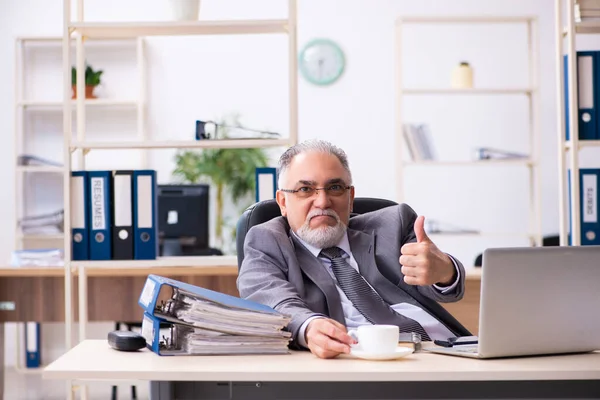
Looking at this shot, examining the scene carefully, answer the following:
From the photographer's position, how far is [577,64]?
318 centimetres

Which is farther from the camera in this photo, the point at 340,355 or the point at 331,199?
the point at 331,199

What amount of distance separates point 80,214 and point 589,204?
1952mm

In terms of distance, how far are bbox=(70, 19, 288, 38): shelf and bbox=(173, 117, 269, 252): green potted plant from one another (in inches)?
98.2

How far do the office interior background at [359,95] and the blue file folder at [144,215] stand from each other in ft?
9.60

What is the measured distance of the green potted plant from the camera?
563 cm

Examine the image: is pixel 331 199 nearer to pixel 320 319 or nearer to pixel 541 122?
pixel 320 319

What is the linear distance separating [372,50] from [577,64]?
3006 mm

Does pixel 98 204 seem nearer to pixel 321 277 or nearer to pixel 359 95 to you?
pixel 321 277

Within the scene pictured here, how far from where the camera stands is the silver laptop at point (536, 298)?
138cm

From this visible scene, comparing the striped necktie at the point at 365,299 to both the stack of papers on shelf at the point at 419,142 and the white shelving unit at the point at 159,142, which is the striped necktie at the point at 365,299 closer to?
the white shelving unit at the point at 159,142

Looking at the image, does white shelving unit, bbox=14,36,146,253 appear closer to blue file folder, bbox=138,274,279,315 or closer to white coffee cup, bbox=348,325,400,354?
blue file folder, bbox=138,274,279,315

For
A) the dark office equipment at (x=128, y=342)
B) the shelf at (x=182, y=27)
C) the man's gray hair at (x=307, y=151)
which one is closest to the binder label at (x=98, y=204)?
the shelf at (x=182, y=27)

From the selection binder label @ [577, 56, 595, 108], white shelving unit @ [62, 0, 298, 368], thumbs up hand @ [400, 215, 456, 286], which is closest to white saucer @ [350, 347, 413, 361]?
thumbs up hand @ [400, 215, 456, 286]

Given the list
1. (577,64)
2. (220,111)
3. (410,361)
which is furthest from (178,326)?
(220,111)
